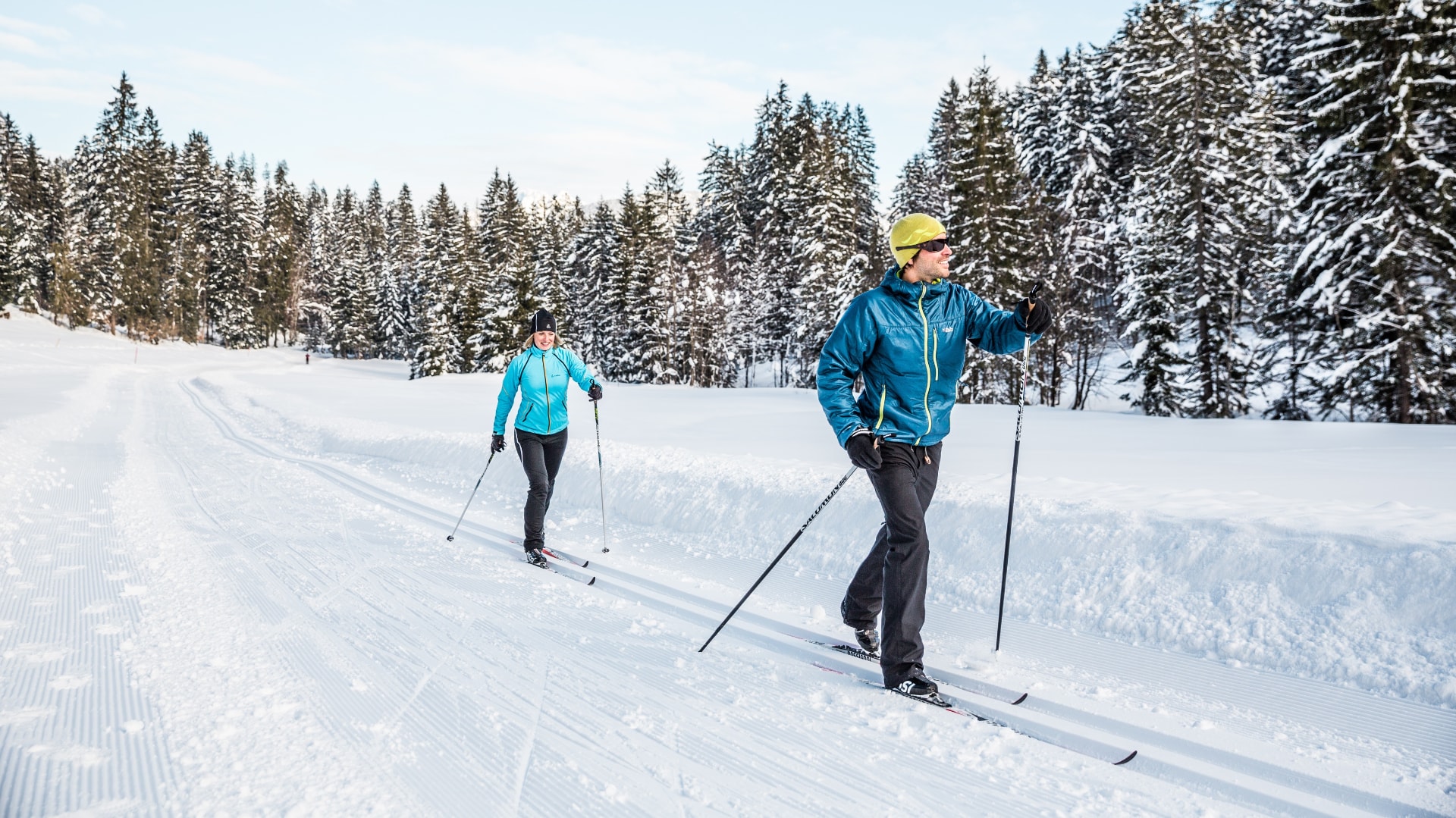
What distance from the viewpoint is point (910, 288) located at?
3596mm

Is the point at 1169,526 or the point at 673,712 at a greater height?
the point at 1169,526

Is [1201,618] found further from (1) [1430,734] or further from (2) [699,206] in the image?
(2) [699,206]

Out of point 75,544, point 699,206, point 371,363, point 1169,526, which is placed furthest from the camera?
point 699,206

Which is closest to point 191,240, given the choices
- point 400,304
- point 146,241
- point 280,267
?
point 146,241

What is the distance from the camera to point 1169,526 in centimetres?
497

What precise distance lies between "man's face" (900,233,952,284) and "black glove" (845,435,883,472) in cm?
81

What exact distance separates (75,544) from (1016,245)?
2935cm

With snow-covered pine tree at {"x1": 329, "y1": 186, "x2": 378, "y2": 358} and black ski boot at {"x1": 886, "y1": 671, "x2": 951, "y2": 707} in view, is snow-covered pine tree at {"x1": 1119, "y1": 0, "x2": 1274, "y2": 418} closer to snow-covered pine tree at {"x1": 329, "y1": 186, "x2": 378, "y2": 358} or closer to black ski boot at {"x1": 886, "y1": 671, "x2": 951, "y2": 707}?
black ski boot at {"x1": 886, "y1": 671, "x2": 951, "y2": 707}

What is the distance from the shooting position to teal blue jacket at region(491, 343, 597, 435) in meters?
6.77

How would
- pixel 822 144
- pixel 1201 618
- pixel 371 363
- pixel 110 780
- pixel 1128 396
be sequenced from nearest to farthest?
pixel 110 780 < pixel 1201 618 < pixel 1128 396 < pixel 822 144 < pixel 371 363

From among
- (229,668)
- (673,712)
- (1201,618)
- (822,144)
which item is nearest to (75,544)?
(229,668)

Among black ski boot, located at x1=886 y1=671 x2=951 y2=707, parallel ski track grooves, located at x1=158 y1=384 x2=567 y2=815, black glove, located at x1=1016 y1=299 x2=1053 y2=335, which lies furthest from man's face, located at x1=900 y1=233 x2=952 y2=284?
parallel ski track grooves, located at x1=158 y1=384 x2=567 y2=815

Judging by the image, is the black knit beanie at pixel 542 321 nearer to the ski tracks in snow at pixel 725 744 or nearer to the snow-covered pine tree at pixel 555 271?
the ski tracks in snow at pixel 725 744

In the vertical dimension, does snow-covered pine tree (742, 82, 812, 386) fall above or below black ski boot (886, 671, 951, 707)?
above
